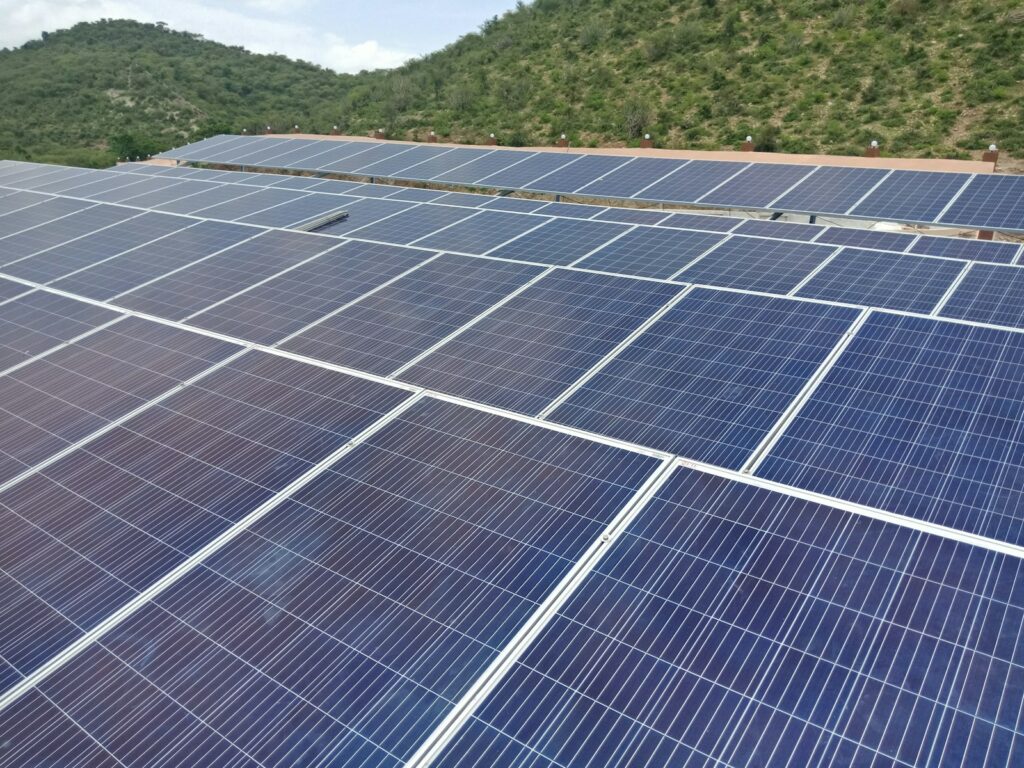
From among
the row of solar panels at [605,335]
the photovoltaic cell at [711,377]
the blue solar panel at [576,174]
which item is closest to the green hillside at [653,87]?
the blue solar panel at [576,174]

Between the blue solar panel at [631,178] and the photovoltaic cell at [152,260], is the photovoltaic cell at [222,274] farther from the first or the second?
the blue solar panel at [631,178]

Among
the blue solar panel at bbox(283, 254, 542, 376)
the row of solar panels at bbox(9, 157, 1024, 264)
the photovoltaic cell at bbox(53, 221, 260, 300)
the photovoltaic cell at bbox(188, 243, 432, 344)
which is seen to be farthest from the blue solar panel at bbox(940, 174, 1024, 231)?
the photovoltaic cell at bbox(53, 221, 260, 300)

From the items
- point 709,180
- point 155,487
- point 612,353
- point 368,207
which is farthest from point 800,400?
point 709,180

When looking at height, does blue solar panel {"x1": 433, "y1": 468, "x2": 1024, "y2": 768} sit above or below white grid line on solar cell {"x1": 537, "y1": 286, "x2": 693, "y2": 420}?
below

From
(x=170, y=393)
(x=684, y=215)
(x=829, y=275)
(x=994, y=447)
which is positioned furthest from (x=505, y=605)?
(x=684, y=215)

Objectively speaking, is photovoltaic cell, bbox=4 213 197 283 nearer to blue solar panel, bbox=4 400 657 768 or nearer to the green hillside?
blue solar panel, bbox=4 400 657 768

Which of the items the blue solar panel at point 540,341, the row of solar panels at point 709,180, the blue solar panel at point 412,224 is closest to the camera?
the blue solar panel at point 540,341
